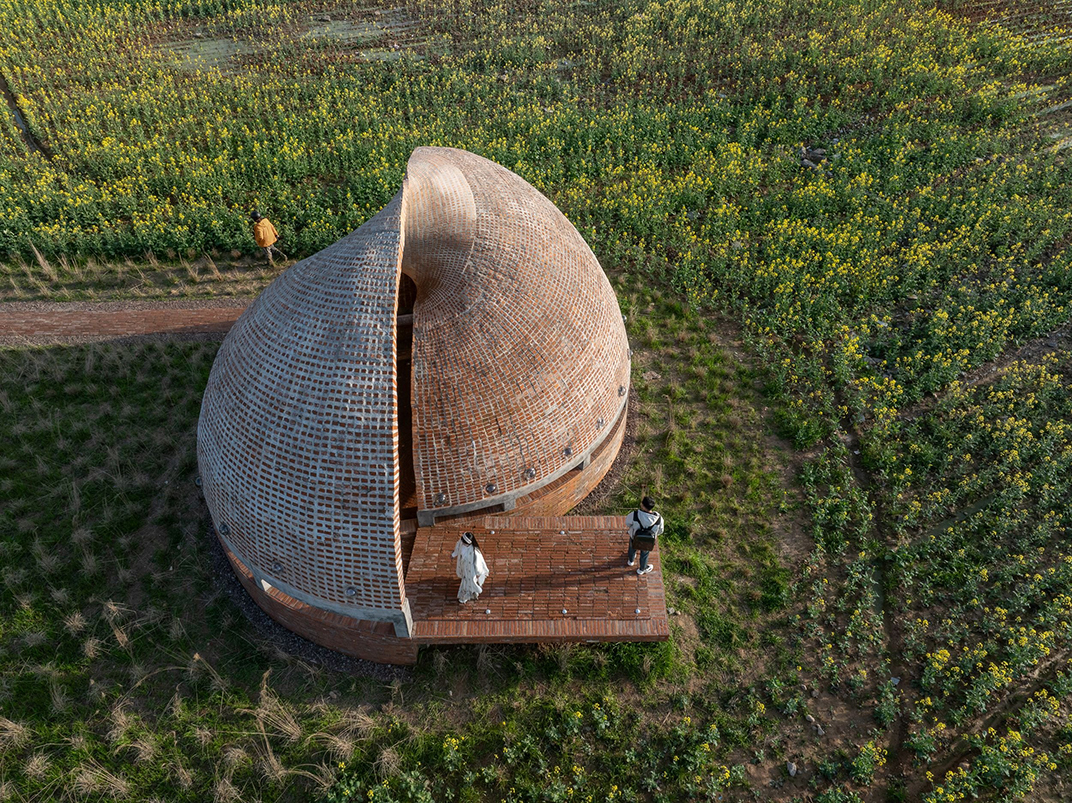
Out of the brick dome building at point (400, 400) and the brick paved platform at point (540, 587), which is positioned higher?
the brick dome building at point (400, 400)

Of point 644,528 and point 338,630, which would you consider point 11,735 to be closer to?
point 338,630

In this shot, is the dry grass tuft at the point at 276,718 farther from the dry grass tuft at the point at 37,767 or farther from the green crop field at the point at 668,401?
the dry grass tuft at the point at 37,767

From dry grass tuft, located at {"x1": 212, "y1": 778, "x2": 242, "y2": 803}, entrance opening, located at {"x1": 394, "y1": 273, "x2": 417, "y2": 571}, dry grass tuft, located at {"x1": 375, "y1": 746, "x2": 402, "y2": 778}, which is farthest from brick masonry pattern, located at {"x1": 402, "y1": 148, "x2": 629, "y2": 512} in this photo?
dry grass tuft, located at {"x1": 212, "y1": 778, "x2": 242, "y2": 803}

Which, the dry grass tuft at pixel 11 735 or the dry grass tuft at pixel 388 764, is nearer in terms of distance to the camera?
the dry grass tuft at pixel 388 764

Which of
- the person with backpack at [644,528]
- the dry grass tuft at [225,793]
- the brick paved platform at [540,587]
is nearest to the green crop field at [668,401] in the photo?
the dry grass tuft at [225,793]

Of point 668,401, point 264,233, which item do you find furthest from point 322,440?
point 264,233

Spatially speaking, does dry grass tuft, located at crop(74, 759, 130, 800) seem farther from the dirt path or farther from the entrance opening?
the dirt path
